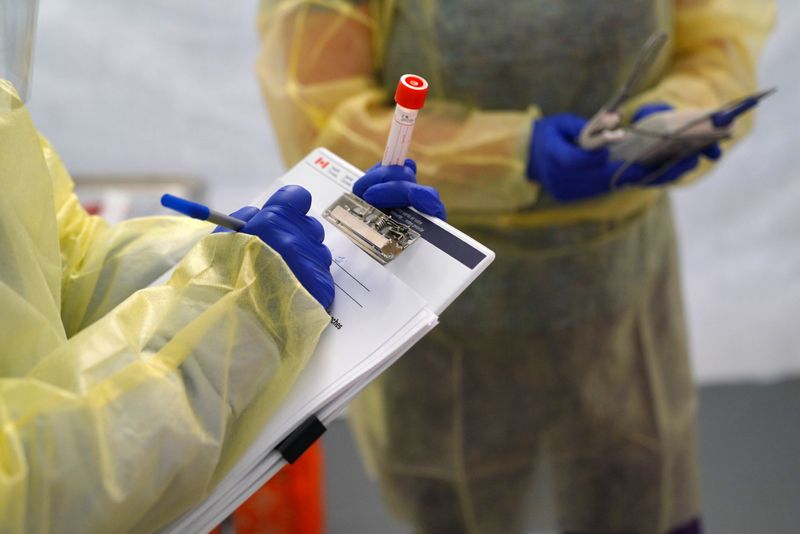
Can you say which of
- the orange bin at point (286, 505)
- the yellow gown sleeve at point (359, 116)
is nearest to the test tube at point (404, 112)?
the yellow gown sleeve at point (359, 116)

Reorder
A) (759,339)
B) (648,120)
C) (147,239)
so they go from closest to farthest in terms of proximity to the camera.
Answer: (147,239)
(648,120)
(759,339)

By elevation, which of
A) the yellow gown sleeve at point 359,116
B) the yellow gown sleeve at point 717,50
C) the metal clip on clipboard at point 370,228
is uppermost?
the yellow gown sleeve at point 717,50

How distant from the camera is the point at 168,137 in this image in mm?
1688

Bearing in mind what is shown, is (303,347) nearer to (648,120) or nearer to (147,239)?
(147,239)

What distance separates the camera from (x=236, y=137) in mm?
1715

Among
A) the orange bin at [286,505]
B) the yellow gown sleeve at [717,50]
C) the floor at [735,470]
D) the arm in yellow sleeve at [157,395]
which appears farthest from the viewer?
the floor at [735,470]

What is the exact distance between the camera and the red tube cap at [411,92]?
546 millimetres

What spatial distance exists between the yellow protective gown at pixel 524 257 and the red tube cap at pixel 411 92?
33 cm

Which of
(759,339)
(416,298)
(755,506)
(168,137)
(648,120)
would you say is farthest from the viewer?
(759,339)

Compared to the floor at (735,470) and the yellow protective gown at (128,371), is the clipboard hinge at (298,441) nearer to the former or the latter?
the yellow protective gown at (128,371)

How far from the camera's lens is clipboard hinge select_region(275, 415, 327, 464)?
1.65 feet

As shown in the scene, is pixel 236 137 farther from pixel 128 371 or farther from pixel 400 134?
pixel 128 371

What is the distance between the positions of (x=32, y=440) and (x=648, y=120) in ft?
2.33

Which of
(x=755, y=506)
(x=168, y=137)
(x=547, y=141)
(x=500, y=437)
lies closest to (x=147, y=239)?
(x=547, y=141)
